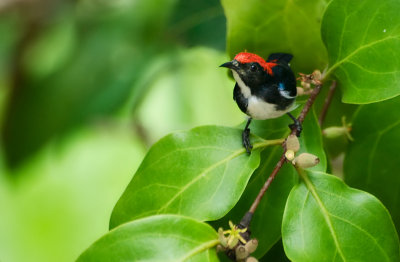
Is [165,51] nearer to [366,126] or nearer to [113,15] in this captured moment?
[113,15]

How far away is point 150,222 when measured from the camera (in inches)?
24.9

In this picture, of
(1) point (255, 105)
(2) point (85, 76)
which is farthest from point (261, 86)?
(2) point (85, 76)

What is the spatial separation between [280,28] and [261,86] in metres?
0.17

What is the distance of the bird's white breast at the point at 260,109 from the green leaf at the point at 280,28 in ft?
0.50

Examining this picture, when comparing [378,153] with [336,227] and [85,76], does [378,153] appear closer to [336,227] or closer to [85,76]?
[336,227]

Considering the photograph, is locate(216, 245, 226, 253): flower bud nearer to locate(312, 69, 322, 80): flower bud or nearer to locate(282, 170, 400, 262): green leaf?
locate(282, 170, 400, 262): green leaf

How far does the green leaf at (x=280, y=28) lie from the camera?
782mm

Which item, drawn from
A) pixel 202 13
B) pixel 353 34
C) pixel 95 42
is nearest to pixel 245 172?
pixel 353 34

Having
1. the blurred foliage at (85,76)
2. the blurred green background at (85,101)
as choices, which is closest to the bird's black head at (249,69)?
the blurred green background at (85,101)

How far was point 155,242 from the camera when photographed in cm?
63

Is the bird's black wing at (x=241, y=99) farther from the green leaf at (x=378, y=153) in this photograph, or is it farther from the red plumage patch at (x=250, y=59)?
the green leaf at (x=378, y=153)

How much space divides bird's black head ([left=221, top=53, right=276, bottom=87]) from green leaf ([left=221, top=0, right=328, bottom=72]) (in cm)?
14

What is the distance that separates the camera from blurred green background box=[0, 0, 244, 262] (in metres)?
1.71

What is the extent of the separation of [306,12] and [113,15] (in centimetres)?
113
